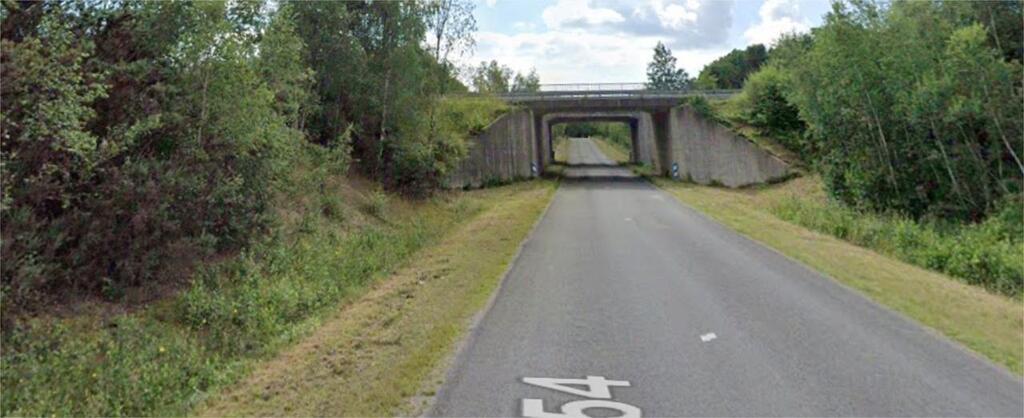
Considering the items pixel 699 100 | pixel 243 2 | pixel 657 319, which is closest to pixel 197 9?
pixel 243 2

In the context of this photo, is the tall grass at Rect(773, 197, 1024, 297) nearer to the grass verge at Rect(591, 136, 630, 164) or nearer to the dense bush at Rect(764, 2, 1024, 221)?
the dense bush at Rect(764, 2, 1024, 221)

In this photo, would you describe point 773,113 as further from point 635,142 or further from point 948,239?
A: point 635,142

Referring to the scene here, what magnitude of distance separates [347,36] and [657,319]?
1549cm

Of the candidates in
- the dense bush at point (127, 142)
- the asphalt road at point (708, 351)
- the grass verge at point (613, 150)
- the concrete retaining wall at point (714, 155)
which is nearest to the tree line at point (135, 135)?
the dense bush at point (127, 142)

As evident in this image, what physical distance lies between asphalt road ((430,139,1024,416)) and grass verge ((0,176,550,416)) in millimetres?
2885

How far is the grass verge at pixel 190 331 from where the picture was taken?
19.4 feet

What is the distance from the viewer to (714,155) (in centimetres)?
3516

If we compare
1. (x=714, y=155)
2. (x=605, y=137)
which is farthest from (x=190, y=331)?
(x=605, y=137)

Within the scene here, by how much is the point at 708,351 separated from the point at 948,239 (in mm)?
12551

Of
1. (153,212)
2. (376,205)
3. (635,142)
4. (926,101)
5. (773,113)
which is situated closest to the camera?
(153,212)

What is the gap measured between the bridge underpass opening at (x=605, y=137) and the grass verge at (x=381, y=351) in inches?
1796

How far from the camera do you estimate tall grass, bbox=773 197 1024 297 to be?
40.1 ft

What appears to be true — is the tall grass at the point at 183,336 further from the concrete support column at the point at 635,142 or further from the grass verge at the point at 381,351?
the concrete support column at the point at 635,142

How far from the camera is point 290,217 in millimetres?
14023
